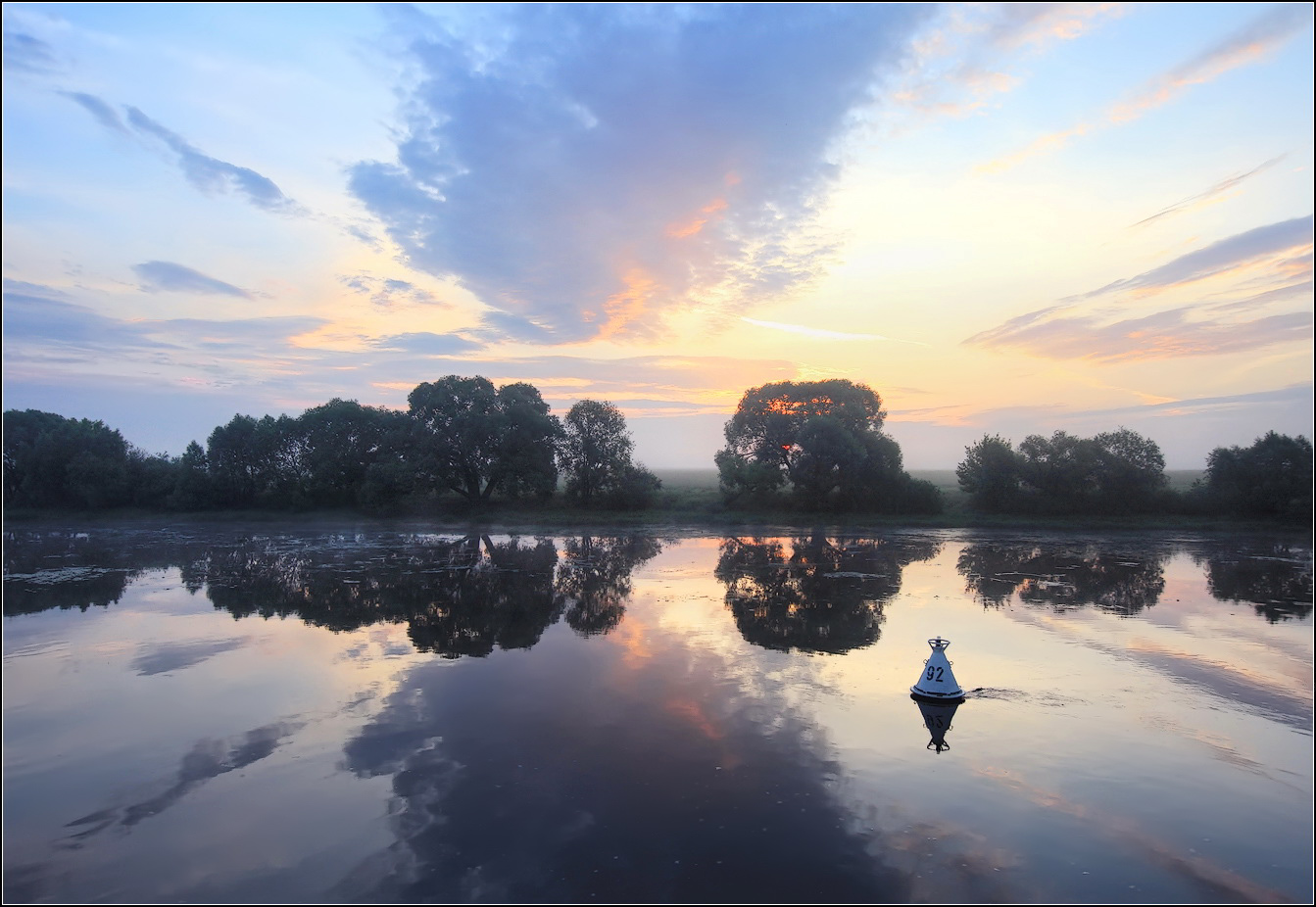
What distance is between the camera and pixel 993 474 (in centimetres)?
4384

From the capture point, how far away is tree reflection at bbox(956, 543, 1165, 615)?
20.1 m

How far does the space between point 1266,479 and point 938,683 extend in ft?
130

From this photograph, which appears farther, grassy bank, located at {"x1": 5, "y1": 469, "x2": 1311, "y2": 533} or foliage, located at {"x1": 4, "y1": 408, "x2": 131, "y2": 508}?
foliage, located at {"x1": 4, "y1": 408, "x2": 131, "y2": 508}

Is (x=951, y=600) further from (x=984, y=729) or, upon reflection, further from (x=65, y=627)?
(x=65, y=627)

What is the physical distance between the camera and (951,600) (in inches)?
781

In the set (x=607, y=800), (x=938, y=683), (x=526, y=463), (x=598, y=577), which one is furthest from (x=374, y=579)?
(x=526, y=463)

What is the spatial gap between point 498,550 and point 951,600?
757 inches

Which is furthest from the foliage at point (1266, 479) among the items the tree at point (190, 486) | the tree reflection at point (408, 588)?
the tree at point (190, 486)

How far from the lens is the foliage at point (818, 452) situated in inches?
1773

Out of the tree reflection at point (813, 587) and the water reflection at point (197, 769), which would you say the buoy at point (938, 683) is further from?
the water reflection at point (197, 769)

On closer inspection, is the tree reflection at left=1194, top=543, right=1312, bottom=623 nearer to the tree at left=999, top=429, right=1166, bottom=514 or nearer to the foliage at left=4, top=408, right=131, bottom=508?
the tree at left=999, top=429, right=1166, bottom=514

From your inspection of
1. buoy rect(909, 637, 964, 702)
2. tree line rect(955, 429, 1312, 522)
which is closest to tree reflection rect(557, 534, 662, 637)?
buoy rect(909, 637, 964, 702)

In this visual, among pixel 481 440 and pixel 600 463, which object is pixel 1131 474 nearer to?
pixel 600 463

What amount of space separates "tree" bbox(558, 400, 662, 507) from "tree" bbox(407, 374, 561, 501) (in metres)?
1.45
